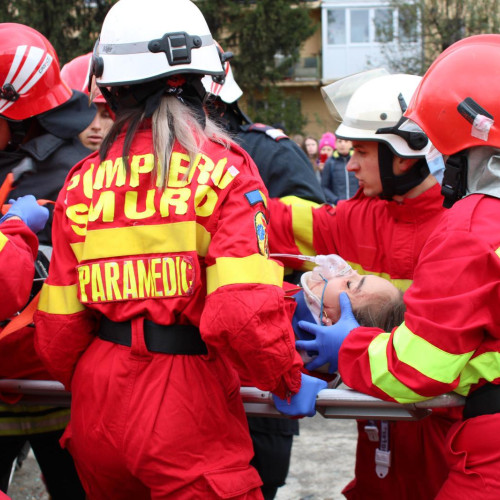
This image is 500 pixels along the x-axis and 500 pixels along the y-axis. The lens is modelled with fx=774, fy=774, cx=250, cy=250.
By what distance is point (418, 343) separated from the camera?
2268 mm

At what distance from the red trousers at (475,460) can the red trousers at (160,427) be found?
0.62 m

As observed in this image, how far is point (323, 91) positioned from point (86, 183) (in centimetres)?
164

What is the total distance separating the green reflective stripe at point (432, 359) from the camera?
2232 mm

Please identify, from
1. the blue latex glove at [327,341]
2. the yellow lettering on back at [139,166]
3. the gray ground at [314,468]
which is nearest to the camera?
the yellow lettering on back at [139,166]

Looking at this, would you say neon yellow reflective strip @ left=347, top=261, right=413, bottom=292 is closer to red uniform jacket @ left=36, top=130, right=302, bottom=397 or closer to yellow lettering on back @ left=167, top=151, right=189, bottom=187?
red uniform jacket @ left=36, top=130, right=302, bottom=397

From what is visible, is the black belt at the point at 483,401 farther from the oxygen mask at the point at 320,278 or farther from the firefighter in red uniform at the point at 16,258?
the firefighter in red uniform at the point at 16,258

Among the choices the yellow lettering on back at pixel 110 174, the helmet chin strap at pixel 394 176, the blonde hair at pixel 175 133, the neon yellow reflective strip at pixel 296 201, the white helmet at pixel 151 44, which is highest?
the white helmet at pixel 151 44

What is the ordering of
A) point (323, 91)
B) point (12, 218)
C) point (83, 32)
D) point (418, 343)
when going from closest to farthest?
point (418, 343)
point (12, 218)
point (323, 91)
point (83, 32)

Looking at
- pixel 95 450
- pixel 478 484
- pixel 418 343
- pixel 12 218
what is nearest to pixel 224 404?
pixel 95 450

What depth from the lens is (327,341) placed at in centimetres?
280

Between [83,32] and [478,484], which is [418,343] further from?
[83,32]

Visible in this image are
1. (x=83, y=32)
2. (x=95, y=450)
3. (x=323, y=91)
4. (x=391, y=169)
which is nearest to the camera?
(x=95, y=450)

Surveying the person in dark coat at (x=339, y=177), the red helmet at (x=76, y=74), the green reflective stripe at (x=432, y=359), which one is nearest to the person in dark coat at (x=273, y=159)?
the red helmet at (x=76, y=74)

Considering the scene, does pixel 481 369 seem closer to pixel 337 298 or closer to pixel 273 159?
pixel 337 298
